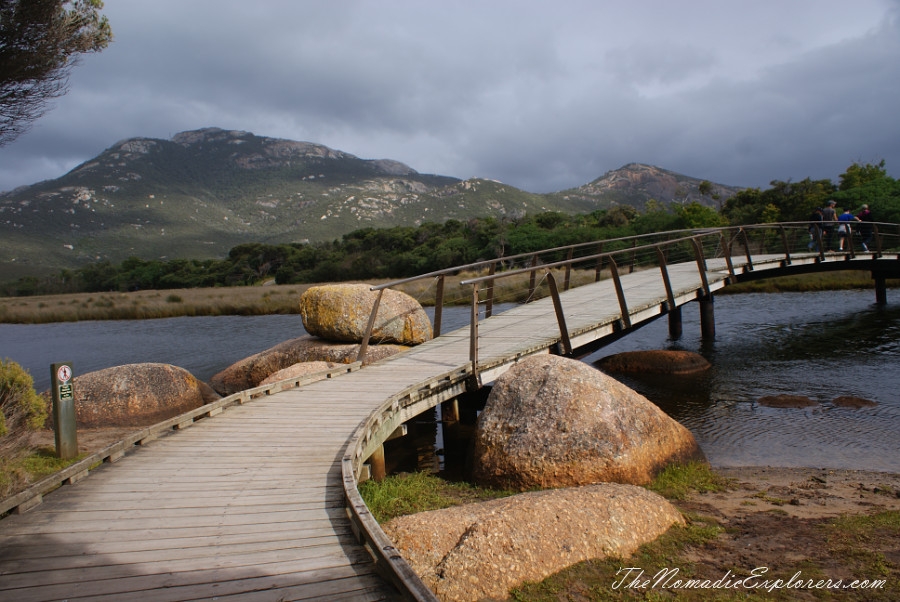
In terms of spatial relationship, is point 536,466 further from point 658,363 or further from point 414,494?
point 658,363

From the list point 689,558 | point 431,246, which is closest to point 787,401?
point 689,558

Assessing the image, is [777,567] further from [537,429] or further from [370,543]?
[370,543]

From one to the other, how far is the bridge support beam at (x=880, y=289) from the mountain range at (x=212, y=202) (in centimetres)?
4747

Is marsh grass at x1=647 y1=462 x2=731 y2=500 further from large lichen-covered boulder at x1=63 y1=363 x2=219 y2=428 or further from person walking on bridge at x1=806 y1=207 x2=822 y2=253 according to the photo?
person walking on bridge at x1=806 y1=207 x2=822 y2=253

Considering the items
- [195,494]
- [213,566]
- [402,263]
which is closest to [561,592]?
[213,566]

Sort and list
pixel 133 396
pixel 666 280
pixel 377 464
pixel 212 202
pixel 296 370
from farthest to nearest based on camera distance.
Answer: pixel 212 202, pixel 666 280, pixel 133 396, pixel 296 370, pixel 377 464

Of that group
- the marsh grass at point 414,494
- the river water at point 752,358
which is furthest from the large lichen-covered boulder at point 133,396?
the marsh grass at point 414,494

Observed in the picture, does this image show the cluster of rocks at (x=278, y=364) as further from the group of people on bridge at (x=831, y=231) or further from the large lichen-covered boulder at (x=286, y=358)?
the group of people on bridge at (x=831, y=231)

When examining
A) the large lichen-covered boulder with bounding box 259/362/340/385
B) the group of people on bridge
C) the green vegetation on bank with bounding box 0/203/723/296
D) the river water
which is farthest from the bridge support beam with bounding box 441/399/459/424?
the green vegetation on bank with bounding box 0/203/723/296

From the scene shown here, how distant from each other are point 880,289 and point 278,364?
61.2 feet

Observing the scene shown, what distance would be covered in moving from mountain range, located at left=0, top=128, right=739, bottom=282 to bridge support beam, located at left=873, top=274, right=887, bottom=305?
47472 millimetres

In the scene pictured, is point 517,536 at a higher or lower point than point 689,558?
higher

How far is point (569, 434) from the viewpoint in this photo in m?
6.05

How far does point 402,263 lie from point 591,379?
147 ft
